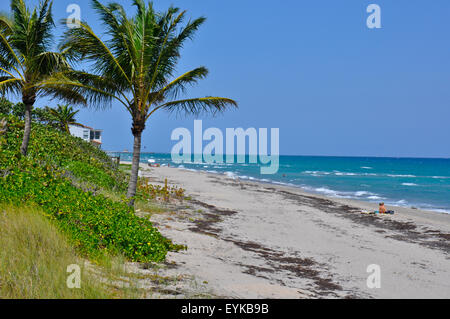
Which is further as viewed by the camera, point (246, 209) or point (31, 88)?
point (246, 209)

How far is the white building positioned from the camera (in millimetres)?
53438

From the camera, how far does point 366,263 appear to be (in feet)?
30.3

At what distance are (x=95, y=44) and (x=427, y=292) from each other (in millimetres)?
11467

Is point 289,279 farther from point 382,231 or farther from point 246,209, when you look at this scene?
point 246,209

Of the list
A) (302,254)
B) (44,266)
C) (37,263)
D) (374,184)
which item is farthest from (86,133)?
(44,266)

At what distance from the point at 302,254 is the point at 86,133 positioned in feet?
191

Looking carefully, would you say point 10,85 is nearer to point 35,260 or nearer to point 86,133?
point 35,260

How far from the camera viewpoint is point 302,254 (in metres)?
9.86

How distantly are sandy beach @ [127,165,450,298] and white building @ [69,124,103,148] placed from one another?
40.3 meters
